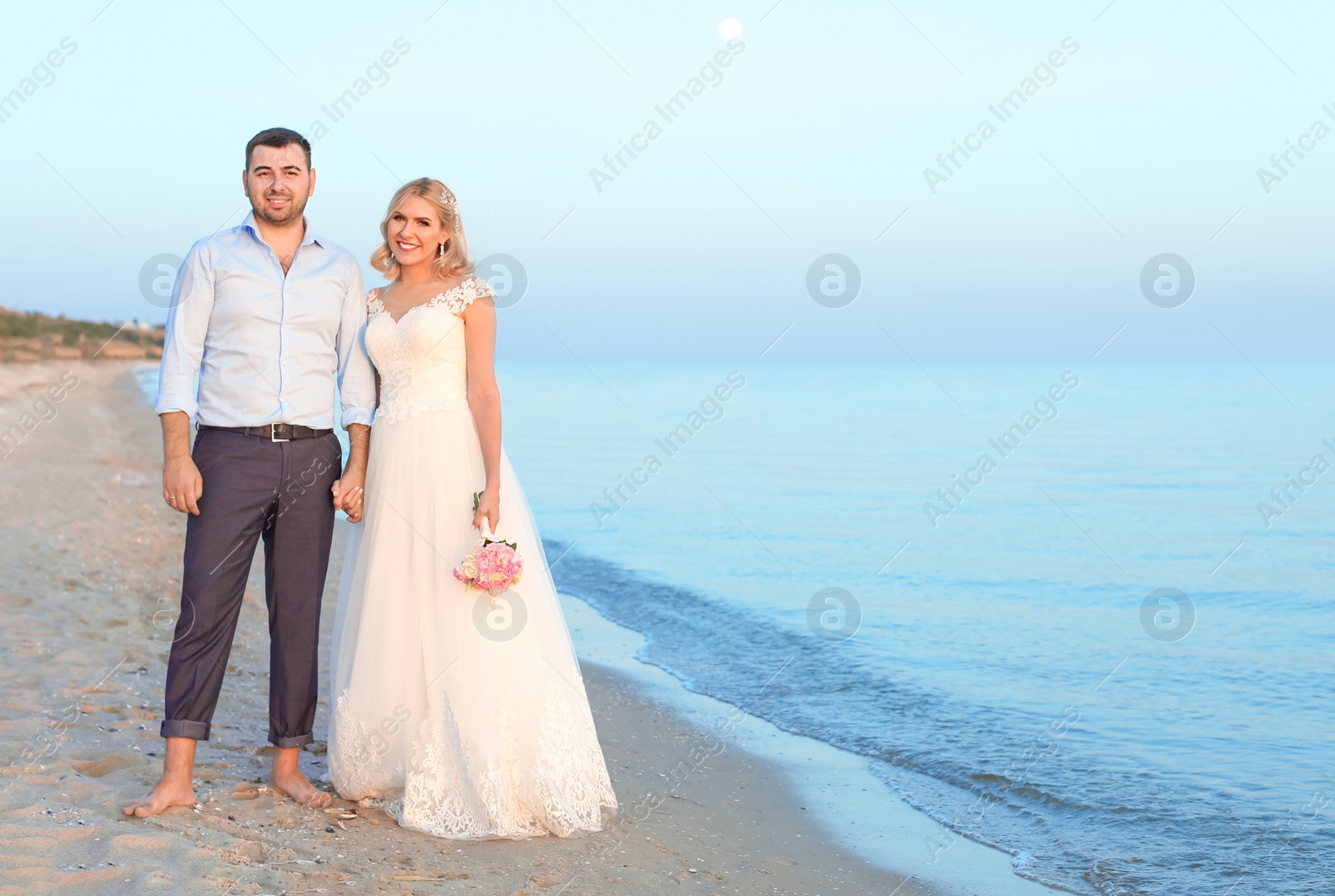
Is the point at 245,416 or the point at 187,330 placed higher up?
the point at 187,330

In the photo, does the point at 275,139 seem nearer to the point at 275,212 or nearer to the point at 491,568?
the point at 275,212

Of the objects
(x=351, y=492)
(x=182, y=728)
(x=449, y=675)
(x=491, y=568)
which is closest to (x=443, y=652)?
(x=449, y=675)

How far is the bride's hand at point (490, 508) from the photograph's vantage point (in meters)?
3.85

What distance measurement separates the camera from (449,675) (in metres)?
3.85

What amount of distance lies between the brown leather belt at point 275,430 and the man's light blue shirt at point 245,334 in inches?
0.6

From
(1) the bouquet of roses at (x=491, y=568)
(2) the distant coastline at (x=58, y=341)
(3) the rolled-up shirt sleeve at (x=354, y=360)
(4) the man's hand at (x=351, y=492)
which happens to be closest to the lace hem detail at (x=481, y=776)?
(1) the bouquet of roses at (x=491, y=568)

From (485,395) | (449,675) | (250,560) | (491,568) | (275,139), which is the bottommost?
(449,675)

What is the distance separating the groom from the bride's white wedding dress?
0.26m

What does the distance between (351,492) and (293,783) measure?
44.0 inches

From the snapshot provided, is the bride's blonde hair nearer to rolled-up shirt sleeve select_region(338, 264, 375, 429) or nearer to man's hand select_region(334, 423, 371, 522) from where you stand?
rolled-up shirt sleeve select_region(338, 264, 375, 429)

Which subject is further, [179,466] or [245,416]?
[245,416]

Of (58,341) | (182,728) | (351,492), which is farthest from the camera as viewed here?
(58,341)

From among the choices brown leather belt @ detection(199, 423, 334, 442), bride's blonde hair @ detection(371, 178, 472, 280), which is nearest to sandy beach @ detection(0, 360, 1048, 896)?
brown leather belt @ detection(199, 423, 334, 442)

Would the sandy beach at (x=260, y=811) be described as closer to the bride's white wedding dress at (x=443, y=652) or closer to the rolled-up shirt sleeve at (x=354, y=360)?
the bride's white wedding dress at (x=443, y=652)
